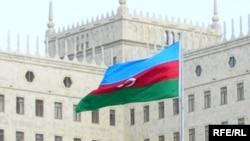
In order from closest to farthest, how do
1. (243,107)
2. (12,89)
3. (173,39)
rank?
1. (243,107)
2. (12,89)
3. (173,39)

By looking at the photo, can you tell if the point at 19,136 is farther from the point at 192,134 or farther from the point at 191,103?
the point at 191,103

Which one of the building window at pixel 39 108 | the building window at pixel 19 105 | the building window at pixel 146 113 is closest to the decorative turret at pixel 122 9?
the building window at pixel 146 113

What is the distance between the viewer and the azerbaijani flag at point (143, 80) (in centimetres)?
2775

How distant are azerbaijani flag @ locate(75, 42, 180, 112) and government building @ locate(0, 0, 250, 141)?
107 ft

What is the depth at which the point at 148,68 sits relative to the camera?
28.0 m

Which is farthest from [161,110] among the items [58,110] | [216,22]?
[216,22]

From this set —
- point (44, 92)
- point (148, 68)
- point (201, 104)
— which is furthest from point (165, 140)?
point (148, 68)

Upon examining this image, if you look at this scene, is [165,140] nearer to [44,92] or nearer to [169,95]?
[44,92]

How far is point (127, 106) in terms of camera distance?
70438 millimetres

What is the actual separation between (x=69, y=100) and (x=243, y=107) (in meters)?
13.1

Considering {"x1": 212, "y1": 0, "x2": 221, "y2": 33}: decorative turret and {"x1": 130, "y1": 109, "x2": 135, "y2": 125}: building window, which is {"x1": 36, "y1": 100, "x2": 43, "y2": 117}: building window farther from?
{"x1": 212, "y1": 0, "x2": 221, "y2": 33}: decorative turret

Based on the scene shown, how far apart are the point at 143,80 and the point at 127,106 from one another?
140 ft

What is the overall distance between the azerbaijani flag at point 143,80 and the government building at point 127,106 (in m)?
32.6

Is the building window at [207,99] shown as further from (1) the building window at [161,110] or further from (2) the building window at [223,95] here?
(1) the building window at [161,110]
